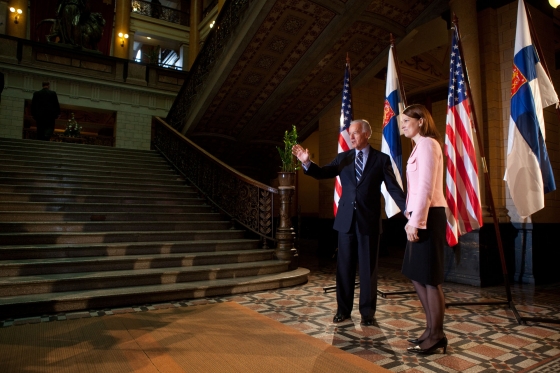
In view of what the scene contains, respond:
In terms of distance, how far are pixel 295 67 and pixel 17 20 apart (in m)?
12.6

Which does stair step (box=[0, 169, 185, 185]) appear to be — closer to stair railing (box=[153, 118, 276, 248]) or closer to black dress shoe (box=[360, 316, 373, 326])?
stair railing (box=[153, 118, 276, 248])

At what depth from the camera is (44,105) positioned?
8.50 m

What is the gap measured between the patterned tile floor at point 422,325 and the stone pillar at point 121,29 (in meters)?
15.0

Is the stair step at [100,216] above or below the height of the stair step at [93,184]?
below

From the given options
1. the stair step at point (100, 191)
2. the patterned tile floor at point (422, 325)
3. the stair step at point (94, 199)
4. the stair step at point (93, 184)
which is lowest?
the patterned tile floor at point (422, 325)

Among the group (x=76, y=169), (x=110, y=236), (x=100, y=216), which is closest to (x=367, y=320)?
(x=110, y=236)

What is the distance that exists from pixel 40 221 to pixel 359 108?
6175 mm

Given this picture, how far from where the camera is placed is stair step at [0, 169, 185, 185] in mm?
6008

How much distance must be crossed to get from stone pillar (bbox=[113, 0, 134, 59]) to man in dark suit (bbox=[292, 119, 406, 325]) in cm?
1556

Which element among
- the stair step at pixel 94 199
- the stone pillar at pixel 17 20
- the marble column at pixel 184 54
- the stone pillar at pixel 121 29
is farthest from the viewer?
the marble column at pixel 184 54

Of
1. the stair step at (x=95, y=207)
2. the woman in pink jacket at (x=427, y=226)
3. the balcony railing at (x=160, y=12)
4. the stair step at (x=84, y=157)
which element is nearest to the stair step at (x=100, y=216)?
the stair step at (x=95, y=207)

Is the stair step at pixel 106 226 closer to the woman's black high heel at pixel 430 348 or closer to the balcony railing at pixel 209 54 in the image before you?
the balcony railing at pixel 209 54

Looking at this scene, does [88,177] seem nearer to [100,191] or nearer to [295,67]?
[100,191]

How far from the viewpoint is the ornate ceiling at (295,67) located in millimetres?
6609
